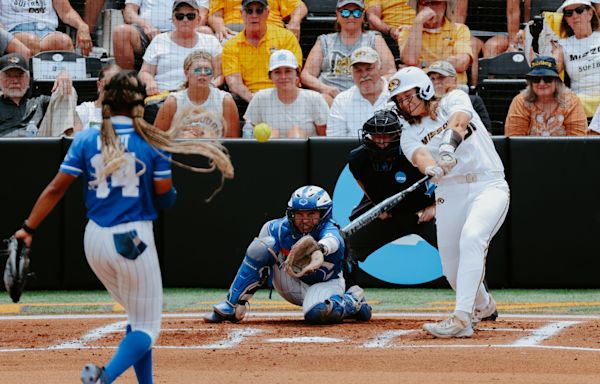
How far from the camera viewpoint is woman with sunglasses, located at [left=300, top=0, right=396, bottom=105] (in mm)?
11352

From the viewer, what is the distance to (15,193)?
10547 millimetres

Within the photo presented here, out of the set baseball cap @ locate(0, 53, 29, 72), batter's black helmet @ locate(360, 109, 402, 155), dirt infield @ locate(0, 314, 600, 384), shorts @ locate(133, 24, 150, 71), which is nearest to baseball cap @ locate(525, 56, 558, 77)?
batter's black helmet @ locate(360, 109, 402, 155)

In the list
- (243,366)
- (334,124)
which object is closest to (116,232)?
(243,366)

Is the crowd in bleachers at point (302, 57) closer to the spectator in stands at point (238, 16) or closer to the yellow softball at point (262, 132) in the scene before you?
the spectator in stands at point (238, 16)

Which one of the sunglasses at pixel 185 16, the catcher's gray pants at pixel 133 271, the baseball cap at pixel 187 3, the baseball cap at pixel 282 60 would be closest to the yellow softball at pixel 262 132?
the baseball cap at pixel 282 60

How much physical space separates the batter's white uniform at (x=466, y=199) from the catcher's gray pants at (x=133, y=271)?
2.83 m

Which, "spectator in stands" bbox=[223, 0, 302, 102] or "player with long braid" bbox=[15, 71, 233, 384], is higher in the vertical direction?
"spectator in stands" bbox=[223, 0, 302, 102]

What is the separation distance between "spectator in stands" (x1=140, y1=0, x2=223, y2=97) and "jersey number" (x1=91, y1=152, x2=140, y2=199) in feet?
20.5

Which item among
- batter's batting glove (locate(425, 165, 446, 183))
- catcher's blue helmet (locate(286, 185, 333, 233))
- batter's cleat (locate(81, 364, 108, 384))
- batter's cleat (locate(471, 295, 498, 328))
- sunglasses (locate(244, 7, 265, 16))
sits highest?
sunglasses (locate(244, 7, 265, 16))

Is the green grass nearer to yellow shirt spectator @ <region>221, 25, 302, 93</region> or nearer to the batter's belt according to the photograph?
the batter's belt

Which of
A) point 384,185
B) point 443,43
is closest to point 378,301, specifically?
point 384,185

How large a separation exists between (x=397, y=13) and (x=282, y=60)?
218 centimetres

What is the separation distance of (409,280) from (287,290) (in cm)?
229

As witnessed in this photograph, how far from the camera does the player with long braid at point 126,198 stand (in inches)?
196
